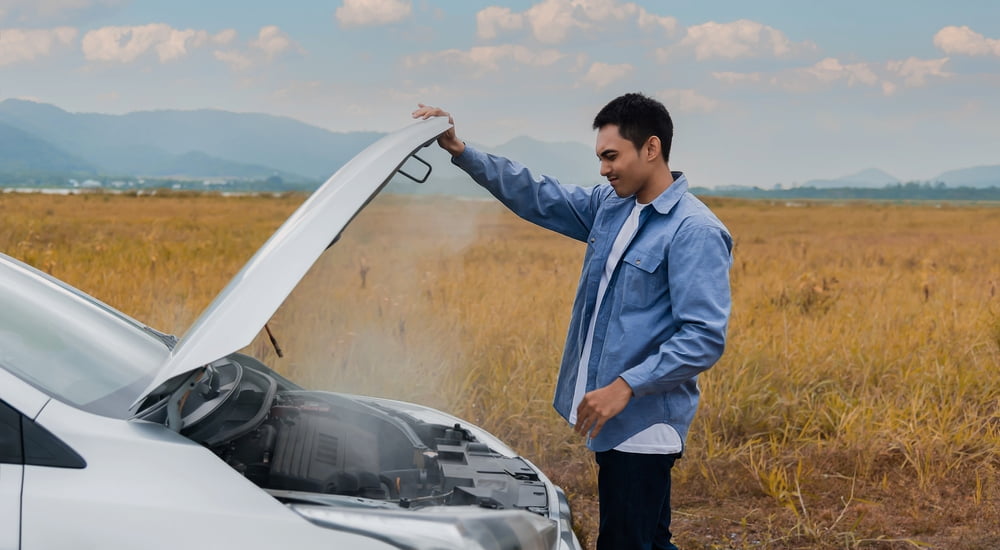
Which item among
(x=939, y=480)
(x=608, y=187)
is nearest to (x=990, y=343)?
(x=939, y=480)

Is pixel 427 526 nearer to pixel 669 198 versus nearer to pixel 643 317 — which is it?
pixel 643 317

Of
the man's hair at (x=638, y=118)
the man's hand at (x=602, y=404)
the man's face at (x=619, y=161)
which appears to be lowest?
the man's hand at (x=602, y=404)

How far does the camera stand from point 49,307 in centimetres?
278

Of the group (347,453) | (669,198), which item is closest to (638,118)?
(669,198)

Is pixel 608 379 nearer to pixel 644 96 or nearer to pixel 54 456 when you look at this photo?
pixel 644 96

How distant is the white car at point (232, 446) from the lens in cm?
195

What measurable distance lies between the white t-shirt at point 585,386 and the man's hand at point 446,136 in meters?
0.66

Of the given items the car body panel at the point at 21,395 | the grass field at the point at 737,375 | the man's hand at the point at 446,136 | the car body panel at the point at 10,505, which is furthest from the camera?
the grass field at the point at 737,375

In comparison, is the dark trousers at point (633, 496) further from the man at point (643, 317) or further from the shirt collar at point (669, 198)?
the shirt collar at point (669, 198)

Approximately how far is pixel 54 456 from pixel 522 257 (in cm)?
1191

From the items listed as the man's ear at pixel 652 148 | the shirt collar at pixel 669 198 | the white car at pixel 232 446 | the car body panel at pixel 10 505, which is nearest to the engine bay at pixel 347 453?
the white car at pixel 232 446

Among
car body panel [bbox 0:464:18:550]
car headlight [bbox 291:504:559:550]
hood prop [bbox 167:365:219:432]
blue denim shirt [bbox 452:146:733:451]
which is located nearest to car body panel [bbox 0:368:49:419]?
car body panel [bbox 0:464:18:550]

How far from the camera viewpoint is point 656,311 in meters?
2.86

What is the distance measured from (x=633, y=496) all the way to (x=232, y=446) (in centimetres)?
122
